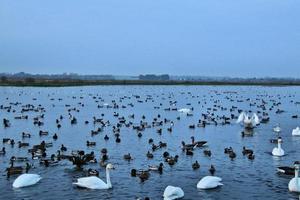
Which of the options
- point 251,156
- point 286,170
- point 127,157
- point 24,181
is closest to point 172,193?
point 24,181

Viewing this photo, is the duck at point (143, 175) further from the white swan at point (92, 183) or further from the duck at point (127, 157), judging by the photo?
the duck at point (127, 157)

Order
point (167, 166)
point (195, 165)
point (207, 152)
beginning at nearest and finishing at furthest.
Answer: point (195, 165)
point (167, 166)
point (207, 152)

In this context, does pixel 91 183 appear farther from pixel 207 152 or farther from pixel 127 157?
pixel 207 152

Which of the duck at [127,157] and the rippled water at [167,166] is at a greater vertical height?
the duck at [127,157]

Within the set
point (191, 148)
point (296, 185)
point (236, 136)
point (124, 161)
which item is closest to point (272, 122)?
point (236, 136)

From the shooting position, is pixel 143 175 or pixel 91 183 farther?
pixel 143 175

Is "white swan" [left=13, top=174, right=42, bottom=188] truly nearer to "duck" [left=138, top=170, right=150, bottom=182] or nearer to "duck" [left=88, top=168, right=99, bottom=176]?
"duck" [left=88, top=168, right=99, bottom=176]

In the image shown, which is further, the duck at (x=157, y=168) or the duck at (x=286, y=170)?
the duck at (x=157, y=168)

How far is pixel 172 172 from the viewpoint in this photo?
87.8 ft

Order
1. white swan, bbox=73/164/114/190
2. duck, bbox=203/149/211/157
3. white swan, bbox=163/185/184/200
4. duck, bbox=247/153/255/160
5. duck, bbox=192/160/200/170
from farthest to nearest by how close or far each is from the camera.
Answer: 1. duck, bbox=203/149/211/157
2. duck, bbox=247/153/255/160
3. duck, bbox=192/160/200/170
4. white swan, bbox=73/164/114/190
5. white swan, bbox=163/185/184/200

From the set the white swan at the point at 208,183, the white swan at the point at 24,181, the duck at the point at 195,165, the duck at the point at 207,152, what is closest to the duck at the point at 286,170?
the duck at the point at 195,165

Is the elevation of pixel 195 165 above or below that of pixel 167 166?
above

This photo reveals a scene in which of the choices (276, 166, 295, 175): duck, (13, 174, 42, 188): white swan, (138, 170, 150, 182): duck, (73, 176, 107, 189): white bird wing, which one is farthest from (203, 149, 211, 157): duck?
(13, 174, 42, 188): white swan

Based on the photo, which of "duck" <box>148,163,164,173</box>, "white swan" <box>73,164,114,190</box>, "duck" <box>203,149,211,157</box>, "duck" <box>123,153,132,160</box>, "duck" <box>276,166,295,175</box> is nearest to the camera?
"white swan" <box>73,164,114,190</box>
